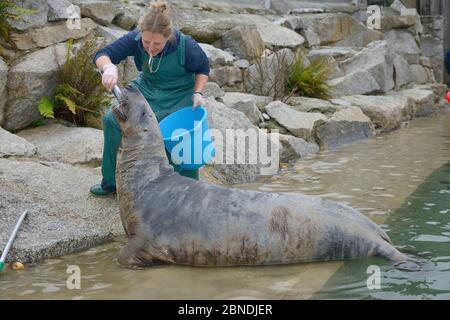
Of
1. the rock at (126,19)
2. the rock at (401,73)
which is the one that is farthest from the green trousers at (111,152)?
the rock at (401,73)

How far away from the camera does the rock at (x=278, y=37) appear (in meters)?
10.8

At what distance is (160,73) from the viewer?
498 centimetres

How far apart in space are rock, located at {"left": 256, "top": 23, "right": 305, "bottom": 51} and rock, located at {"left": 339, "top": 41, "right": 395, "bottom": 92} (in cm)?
105

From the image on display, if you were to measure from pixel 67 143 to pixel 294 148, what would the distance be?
2929mm

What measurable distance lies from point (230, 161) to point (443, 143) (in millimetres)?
3420

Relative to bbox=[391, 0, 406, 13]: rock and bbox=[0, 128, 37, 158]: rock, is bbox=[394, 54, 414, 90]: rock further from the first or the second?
bbox=[0, 128, 37, 158]: rock

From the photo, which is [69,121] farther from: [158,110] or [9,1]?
[158,110]

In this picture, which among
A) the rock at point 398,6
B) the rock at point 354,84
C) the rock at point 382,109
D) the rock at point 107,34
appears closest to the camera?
the rock at point 107,34

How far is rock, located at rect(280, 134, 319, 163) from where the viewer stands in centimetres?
804

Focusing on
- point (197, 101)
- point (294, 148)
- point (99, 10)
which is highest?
point (99, 10)

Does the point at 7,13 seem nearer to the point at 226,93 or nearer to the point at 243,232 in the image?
the point at 226,93

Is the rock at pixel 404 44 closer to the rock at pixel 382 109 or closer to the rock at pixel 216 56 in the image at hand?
the rock at pixel 382 109

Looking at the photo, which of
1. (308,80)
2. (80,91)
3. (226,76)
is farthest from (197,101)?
(308,80)

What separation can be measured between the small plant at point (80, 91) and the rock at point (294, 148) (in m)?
2.26
